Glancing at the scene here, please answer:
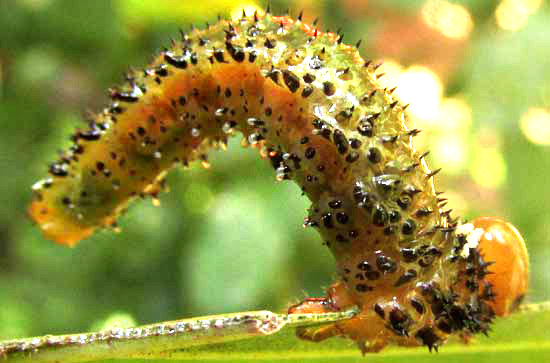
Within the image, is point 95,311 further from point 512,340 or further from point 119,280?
point 512,340

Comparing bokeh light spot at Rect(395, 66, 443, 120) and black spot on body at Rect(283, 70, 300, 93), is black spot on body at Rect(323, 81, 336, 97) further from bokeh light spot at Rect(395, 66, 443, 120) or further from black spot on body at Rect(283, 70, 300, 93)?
bokeh light spot at Rect(395, 66, 443, 120)

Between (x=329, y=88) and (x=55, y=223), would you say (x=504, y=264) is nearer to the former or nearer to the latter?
(x=329, y=88)

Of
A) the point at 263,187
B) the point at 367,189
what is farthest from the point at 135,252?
the point at 367,189

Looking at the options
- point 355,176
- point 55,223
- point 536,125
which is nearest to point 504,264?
point 355,176

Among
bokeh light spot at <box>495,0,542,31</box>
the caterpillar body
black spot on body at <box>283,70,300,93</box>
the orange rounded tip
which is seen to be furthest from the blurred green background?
black spot on body at <box>283,70,300,93</box>

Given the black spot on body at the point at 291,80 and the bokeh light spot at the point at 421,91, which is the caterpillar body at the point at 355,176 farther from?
the bokeh light spot at the point at 421,91

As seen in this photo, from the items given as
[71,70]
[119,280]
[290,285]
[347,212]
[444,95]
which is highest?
[71,70]
